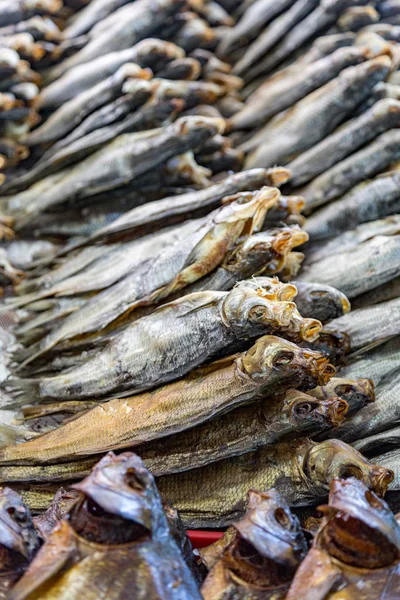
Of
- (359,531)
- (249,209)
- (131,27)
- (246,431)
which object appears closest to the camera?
(359,531)

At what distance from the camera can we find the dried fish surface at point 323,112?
11.5 ft

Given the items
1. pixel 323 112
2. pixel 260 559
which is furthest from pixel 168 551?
pixel 323 112

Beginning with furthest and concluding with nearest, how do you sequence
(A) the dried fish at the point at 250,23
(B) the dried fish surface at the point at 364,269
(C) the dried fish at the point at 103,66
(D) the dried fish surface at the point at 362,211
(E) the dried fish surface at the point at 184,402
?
(A) the dried fish at the point at 250,23 < (C) the dried fish at the point at 103,66 < (D) the dried fish surface at the point at 362,211 < (B) the dried fish surface at the point at 364,269 < (E) the dried fish surface at the point at 184,402

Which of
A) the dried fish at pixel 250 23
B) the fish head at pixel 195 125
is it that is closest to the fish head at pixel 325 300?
the fish head at pixel 195 125

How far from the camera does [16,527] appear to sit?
1.61 m

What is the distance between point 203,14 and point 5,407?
11.2 feet

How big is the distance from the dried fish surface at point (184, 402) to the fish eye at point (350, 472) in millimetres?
313

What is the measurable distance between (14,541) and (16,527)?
51 mm

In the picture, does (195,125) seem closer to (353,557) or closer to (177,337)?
(177,337)

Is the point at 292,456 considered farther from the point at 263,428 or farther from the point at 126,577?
the point at 126,577

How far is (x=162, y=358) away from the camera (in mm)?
2328

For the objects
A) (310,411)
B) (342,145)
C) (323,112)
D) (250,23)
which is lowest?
(310,411)

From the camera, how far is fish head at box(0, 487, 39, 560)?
1.56 meters

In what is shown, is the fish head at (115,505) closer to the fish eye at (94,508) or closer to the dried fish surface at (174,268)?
the fish eye at (94,508)
